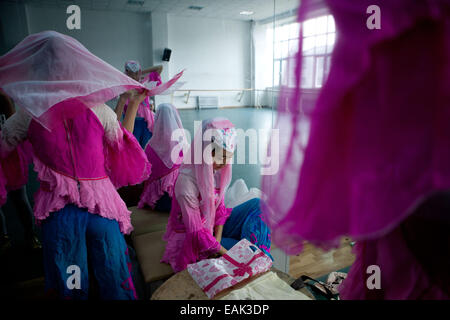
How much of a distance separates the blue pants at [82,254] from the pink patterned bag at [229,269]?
1.02 ft

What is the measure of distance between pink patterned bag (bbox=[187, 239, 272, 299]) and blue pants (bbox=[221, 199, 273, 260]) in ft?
1.04

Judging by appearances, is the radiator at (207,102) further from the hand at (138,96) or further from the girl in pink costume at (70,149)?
the girl in pink costume at (70,149)

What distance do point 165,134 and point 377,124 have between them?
6.39ft

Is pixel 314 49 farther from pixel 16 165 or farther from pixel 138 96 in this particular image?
pixel 16 165

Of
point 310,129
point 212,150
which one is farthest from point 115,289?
point 310,129

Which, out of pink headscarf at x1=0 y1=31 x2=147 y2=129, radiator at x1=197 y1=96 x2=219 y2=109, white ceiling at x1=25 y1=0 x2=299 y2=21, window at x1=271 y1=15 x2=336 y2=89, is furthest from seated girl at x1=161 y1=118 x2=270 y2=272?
radiator at x1=197 y1=96 x2=219 y2=109

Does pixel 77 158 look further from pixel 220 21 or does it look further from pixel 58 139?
pixel 220 21

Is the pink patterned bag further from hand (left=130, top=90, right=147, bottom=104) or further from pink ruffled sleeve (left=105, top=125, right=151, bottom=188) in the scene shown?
hand (left=130, top=90, right=147, bottom=104)

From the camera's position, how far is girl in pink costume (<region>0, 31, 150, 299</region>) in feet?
3.26

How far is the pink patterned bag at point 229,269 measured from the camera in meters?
1.03

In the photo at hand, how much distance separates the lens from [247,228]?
5.06ft

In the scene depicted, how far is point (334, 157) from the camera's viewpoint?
1.42 feet

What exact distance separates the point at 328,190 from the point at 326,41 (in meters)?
0.28

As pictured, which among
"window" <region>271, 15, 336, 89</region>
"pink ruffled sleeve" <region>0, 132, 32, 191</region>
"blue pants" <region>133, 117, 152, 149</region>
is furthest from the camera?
"blue pants" <region>133, 117, 152, 149</region>
